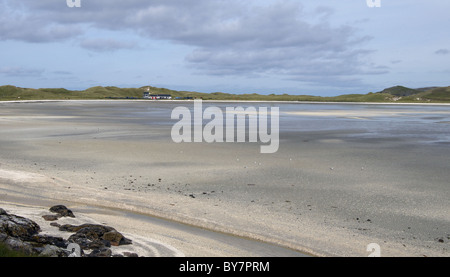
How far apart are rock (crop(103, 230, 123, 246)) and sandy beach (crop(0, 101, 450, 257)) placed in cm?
41

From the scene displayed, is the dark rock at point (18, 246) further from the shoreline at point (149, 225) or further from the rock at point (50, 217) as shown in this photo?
the rock at point (50, 217)

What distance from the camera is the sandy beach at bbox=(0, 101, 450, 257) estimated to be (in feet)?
29.8

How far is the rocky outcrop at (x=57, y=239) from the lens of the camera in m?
7.34

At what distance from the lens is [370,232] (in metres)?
9.59

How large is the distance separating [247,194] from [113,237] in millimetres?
5281

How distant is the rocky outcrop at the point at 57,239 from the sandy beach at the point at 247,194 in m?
0.60

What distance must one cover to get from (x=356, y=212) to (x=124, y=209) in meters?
6.06

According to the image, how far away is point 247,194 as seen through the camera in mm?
12930

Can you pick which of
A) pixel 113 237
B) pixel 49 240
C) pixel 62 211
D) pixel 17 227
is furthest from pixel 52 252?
pixel 62 211

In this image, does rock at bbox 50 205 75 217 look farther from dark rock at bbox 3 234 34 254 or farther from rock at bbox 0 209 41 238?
dark rock at bbox 3 234 34 254

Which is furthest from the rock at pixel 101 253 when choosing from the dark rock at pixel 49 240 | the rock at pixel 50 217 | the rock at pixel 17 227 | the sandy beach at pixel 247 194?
the rock at pixel 50 217

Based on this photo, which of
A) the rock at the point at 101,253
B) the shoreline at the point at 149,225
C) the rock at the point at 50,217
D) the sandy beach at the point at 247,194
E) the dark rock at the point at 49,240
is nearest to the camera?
the rock at the point at 101,253

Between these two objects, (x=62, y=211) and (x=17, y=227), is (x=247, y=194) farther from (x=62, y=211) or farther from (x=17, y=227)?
(x=17, y=227)
